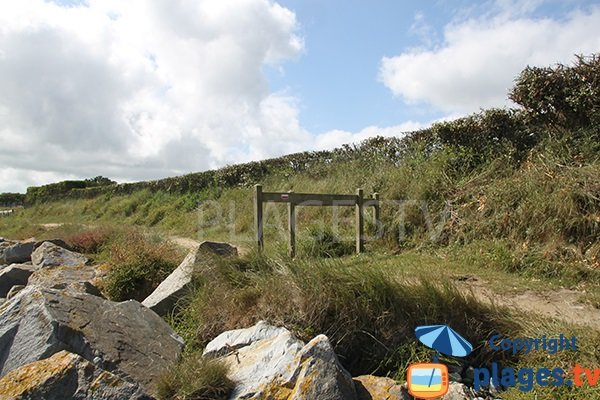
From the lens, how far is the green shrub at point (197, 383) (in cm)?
371

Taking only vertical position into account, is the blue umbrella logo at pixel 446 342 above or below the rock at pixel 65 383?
above

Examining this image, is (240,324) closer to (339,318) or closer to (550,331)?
(339,318)

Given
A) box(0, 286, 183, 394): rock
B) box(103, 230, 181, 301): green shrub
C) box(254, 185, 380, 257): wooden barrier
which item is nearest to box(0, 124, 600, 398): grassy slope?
box(103, 230, 181, 301): green shrub

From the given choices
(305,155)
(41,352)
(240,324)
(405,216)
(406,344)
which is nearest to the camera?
(41,352)

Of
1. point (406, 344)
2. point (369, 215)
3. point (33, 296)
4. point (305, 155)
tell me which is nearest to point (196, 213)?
point (305, 155)

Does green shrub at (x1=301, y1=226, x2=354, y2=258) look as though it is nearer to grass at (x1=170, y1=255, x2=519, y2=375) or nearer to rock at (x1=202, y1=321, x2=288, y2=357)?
grass at (x1=170, y1=255, x2=519, y2=375)

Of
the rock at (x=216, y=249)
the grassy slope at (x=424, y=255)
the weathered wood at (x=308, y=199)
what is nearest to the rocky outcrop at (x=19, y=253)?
the grassy slope at (x=424, y=255)

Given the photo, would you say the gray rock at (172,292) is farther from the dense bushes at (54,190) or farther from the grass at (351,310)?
the dense bushes at (54,190)

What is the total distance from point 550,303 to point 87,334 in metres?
5.01

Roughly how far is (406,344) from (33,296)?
142 inches

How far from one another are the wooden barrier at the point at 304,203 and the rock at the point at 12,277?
163 inches

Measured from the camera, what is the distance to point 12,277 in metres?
8.23

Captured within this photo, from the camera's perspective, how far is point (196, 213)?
651 inches

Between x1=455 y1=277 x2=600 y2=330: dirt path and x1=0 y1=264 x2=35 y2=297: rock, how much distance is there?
718cm
